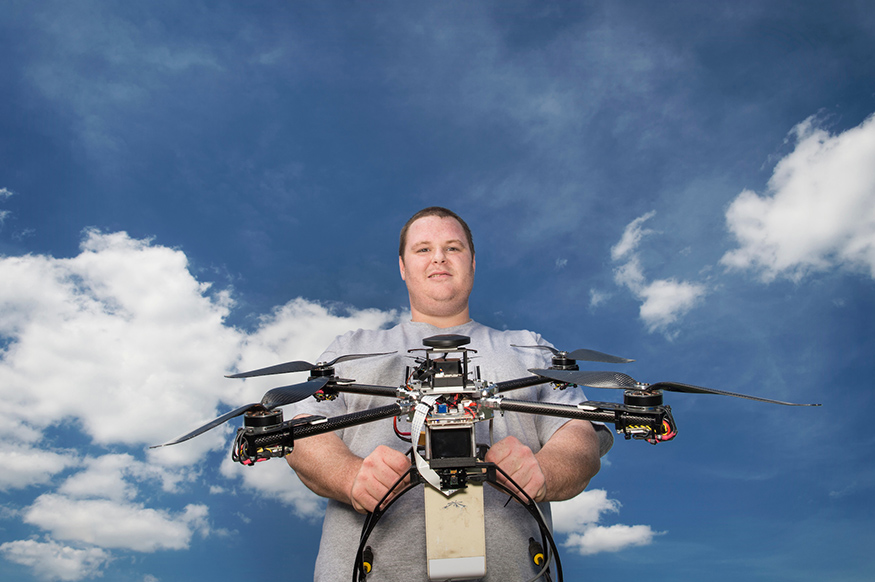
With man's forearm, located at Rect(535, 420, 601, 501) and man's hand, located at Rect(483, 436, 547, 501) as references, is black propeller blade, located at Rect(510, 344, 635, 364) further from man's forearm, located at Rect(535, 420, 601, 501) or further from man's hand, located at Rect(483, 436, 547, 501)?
man's hand, located at Rect(483, 436, 547, 501)

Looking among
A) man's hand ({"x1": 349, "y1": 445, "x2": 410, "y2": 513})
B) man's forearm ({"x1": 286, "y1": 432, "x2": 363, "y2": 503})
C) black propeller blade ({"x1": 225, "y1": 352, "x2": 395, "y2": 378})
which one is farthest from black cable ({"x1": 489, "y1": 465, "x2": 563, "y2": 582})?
black propeller blade ({"x1": 225, "y1": 352, "x2": 395, "y2": 378})

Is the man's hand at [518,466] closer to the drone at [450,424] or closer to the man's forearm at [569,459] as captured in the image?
the drone at [450,424]

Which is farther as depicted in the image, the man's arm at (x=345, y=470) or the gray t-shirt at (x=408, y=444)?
the gray t-shirt at (x=408, y=444)

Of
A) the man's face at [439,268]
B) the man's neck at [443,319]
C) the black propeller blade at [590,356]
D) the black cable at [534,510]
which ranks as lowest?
the black cable at [534,510]

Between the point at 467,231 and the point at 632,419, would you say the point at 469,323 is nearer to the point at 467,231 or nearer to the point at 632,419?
the point at 467,231

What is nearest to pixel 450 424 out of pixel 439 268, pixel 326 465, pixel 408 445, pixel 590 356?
pixel 326 465

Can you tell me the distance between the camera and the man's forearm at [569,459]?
3373mm

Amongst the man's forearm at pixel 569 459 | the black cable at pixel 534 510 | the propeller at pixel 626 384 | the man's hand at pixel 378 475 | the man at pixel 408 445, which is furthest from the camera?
the man's forearm at pixel 569 459

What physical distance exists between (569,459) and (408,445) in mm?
1246

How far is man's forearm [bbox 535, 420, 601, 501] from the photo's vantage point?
337 cm

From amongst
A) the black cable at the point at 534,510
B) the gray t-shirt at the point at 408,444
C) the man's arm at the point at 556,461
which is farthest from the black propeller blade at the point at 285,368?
the black cable at the point at 534,510

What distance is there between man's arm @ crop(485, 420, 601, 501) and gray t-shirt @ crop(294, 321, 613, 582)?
285 mm

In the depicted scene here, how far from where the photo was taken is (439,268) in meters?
4.86

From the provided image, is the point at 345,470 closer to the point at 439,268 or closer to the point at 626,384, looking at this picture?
the point at 626,384
